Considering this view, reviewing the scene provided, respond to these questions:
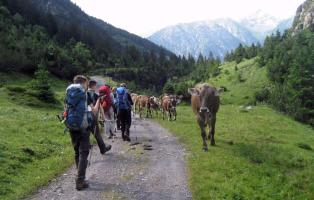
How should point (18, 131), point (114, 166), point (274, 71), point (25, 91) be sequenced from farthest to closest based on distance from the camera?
point (274, 71) < point (25, 91) < point (18, 131) < point (114, 166)

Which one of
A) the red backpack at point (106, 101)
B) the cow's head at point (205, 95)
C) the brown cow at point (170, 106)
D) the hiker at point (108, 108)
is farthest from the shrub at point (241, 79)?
the cow's head at point (205, 95)

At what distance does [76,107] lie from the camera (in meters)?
13.5

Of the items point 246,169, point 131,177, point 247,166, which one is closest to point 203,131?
point 247,166

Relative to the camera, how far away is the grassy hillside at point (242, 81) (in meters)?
117

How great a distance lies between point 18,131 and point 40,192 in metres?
11.3

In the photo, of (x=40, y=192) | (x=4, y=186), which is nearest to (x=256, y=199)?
(x=40, y=192)

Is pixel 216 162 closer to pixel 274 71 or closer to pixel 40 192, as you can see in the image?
pixel 40 192

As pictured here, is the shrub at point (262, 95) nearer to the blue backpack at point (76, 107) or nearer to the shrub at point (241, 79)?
the shrub at point (241, 79)

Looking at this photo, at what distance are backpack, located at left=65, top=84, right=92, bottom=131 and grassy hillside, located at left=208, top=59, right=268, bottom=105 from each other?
98.8 metres

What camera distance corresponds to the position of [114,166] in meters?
17.1

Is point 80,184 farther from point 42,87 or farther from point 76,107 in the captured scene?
point 42,87

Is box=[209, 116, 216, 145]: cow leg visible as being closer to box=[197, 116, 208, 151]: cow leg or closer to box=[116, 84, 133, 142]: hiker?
box=[197, 116, 208, 151]: cow leg

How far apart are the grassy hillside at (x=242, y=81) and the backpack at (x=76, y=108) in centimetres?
9879

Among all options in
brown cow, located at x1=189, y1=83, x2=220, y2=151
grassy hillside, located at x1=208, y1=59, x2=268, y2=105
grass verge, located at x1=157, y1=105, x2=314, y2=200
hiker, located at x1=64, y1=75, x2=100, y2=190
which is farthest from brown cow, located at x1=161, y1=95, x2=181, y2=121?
grassy hillside, located at x1=208, y1=59, x2=268, y2=105
